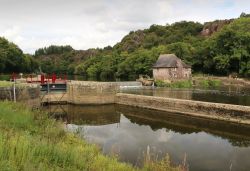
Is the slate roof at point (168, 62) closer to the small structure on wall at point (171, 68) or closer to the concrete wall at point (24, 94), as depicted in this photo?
the small structure on wall at point (171, 68)

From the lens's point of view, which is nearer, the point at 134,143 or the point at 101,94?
the point at 134,143

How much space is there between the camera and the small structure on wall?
5734 cm

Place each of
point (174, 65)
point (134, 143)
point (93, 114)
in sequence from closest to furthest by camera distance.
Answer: point (134, 143) < point (93, 114) < point (174, 65)

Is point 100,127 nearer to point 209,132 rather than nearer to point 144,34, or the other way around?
point 209,132

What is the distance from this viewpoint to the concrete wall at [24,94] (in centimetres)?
2526

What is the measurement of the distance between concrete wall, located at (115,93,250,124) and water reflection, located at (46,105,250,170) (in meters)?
0.65

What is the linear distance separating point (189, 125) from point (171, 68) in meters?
35.3

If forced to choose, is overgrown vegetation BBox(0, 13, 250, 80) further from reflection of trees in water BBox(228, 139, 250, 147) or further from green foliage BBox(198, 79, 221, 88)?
reflection of trees in water BBox(228, 139, 250, 147)

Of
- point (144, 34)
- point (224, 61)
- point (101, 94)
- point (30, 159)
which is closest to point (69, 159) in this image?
point (30, 159)

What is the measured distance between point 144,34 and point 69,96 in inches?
3987

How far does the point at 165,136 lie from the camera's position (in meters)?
19.7

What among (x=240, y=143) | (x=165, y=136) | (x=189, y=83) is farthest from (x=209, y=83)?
(x=240, y=143)

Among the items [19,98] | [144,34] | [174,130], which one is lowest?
[174,130]

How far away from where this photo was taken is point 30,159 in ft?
19.2
